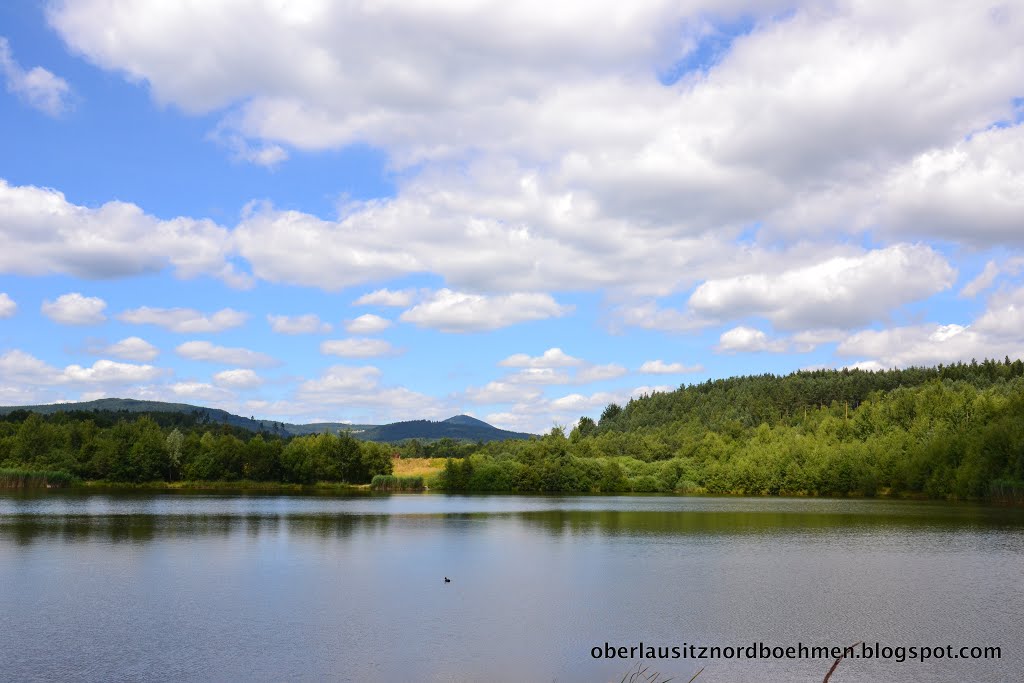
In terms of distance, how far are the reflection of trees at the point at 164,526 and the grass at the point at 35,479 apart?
219 feet

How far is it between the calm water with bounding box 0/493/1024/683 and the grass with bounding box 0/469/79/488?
73.3 metres

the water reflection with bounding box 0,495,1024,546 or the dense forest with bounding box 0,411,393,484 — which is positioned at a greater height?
the dense forest with bounding box 0,411,393,484

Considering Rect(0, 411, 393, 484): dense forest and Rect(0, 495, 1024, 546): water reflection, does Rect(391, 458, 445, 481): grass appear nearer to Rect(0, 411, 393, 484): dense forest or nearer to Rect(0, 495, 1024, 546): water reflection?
Rect(0, 411, 393, 484): dense forest

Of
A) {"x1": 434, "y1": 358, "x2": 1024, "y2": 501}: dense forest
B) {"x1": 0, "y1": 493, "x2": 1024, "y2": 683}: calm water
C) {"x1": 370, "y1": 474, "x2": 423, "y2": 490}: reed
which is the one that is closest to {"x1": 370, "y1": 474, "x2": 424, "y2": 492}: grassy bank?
{"x1": 370, "y1": 474, "x2": 423, "y2": 490}: reed

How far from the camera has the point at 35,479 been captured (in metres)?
121

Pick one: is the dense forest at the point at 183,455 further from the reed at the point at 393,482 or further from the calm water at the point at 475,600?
the calm water at the point at 475,600

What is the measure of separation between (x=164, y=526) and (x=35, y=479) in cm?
8297

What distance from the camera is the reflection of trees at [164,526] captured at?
46969 millimetres

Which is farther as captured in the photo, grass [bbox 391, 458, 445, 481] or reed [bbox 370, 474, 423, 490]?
grass [bbox 391, 458, 445, 481]

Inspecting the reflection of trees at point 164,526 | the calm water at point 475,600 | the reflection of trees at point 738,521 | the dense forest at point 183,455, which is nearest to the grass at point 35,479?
the dense forest at point 183,455

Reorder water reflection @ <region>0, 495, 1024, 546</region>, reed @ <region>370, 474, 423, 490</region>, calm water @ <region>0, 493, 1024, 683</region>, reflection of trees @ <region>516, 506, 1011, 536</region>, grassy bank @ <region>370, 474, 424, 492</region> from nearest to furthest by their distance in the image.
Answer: calm water @ <region>0, 493, 1024, 683</region> < water reflection @ <region>0, 495, 1024, 546</region> < reflection of trees @ <region>516, 506, 1011, 536</region> < grassy bank @ <region>370, 474, 424, 492</region> < reed @ <region>370, 474, 423, 490</region>

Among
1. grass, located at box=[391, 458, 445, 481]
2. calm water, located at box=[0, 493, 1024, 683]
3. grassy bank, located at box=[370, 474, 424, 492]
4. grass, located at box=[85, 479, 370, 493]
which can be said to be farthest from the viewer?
grass, located at box=[391, 458, 445, 481]

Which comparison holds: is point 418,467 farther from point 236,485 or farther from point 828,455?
point 828,455

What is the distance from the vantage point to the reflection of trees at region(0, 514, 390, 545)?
1849 inches
